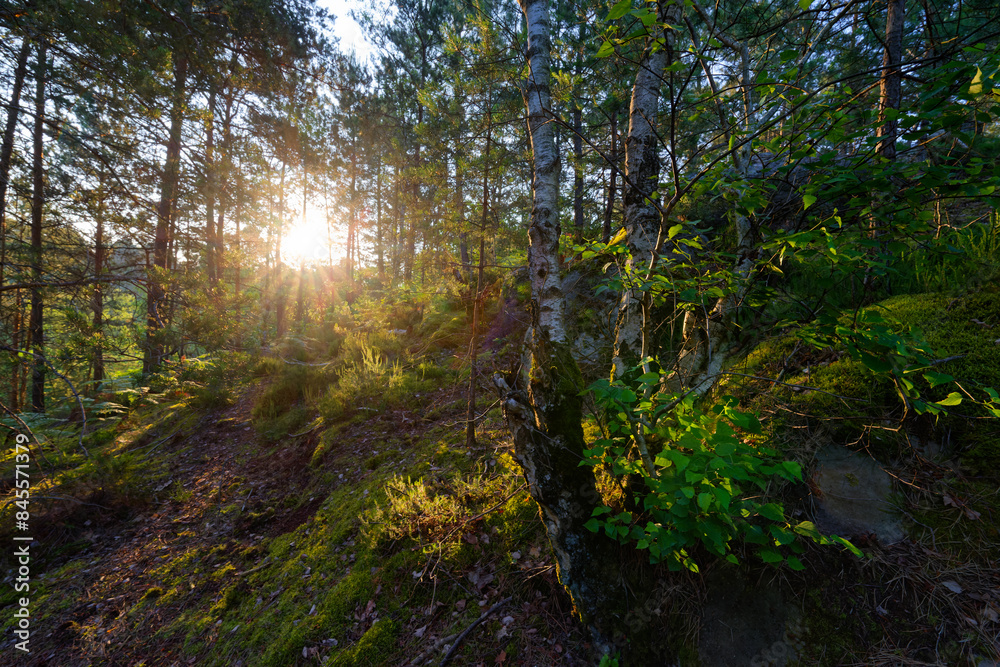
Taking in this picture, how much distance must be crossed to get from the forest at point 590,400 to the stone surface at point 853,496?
17 millimetres

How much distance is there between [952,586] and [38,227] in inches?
466

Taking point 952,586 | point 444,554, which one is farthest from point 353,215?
point 952,586

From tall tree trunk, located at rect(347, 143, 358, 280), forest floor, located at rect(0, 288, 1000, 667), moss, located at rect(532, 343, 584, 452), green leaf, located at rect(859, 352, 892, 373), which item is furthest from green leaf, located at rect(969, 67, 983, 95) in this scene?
tall tree trunk, located at rect(347, 143, 358, 280)

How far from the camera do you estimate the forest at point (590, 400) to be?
1.63 metres

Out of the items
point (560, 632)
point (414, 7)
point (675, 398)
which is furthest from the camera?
point (414, 7)

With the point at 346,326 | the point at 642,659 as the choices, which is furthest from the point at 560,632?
the point at 346,326

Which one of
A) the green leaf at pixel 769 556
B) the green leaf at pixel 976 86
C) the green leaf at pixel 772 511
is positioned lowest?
the green leaf at pixel 769 556

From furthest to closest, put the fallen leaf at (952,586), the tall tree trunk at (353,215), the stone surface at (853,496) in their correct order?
the tall tree trunk at (353,215) < the stone surface at (853,496) < the fallen leaf at (952,586)

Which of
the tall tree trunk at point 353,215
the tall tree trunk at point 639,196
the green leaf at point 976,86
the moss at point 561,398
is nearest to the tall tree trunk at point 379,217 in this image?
the tall tree trunk at point 353,215

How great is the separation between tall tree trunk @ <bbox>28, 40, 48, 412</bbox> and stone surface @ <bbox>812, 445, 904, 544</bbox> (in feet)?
19.2

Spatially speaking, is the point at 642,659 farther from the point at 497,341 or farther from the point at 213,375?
the point at 213,375

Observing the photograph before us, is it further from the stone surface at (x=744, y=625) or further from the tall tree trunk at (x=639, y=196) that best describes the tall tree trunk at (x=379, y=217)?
the stone surface at (x=744, y=625)

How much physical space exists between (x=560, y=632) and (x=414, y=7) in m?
19.9

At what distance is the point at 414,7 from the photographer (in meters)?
13.8
